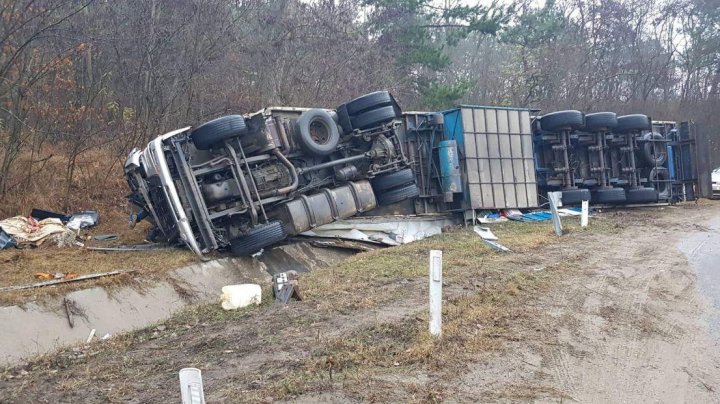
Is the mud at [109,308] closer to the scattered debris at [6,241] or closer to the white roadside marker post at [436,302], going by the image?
the scattered debris at [6,241]

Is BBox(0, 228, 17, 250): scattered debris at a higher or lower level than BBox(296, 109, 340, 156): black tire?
lower

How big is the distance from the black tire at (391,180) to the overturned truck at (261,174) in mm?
19

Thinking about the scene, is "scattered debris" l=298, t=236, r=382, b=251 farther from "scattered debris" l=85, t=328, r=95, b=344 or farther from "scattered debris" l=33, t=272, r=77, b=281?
"scattered debris" l=85, t=328, r=95, b=344

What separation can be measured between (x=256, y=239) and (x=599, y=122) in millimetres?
9210

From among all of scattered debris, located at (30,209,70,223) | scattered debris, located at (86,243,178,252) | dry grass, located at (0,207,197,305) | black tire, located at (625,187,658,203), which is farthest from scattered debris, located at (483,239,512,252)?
black tire, located at (625,187,658,203)

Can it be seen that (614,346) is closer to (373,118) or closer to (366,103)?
(373,118)

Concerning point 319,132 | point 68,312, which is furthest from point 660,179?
point 68,312

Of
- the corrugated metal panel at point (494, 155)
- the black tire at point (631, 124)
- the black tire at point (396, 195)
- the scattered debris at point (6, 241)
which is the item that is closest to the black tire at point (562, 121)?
the corrugated metal panel at point (494, 155)

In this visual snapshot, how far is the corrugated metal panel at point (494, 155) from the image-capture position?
11.9 m

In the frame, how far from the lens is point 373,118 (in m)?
10.4

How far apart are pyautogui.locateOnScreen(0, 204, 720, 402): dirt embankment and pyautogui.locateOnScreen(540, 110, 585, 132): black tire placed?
22.3 ft

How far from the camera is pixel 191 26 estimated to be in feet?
46.3

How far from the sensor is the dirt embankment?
11.9 feet

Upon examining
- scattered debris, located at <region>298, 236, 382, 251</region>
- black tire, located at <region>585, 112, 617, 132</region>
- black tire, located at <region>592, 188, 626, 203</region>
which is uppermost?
black tire, located at <region>585, 112, 617, 132</region>
